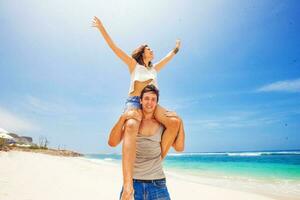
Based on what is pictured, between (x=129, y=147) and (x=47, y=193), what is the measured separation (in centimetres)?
443

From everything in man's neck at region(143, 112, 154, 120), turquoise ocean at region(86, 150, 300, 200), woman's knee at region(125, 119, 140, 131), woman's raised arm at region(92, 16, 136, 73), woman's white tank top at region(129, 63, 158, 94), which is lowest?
turquoise ocean at region(86, 150, 300, 200)

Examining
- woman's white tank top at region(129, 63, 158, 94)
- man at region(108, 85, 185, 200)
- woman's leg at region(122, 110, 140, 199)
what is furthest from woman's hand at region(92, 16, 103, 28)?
woman's leg at region(122, 110, 140, 199)

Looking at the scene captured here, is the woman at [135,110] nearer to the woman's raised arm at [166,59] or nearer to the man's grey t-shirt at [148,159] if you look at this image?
the woman's raised arm at [166,59]

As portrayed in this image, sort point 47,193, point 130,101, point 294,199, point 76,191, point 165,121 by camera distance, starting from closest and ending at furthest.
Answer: point 165,121 → point 130,101 → point 47,193 → point 76,191 → point 294,199

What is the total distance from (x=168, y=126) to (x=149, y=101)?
0.32 meters

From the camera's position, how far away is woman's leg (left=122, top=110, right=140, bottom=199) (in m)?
2.18

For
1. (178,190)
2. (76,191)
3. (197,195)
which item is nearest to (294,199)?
(197,195)

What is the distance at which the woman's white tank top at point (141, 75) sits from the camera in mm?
3166

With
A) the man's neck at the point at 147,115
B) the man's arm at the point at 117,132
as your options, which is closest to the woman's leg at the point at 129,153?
the man's arm at the point at 117,132

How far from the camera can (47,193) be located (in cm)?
580

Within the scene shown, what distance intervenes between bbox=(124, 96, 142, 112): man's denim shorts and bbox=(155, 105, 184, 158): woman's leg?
8.5 inches

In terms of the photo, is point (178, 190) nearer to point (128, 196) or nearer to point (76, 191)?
point (76, 191)

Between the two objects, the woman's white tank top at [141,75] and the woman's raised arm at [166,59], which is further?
the woman's raised arm at [166,59]

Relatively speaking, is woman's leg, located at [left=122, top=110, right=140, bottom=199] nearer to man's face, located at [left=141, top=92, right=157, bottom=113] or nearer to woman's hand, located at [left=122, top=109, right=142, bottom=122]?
woman's hand, located at [left=122, top=109, right=142, bottom=122]
